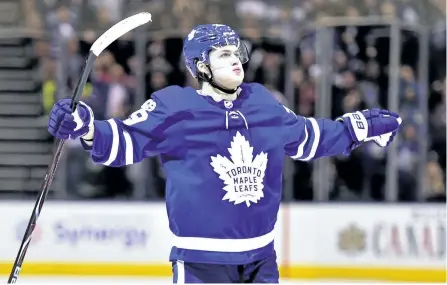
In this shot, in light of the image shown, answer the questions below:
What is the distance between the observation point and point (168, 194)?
258 cm

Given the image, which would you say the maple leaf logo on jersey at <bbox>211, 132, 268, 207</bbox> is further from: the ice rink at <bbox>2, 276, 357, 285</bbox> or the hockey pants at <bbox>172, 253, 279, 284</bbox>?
the ice rink at <bbox>2, 276, 357, 285</bbox>

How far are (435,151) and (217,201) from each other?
327 cm

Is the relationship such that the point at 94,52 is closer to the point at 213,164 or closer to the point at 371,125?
the point at 213,164

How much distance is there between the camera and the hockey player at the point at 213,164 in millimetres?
2510

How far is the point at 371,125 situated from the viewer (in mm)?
2781

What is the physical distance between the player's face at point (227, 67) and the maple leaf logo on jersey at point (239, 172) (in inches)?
5.5

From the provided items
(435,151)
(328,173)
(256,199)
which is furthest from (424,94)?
(256,199)

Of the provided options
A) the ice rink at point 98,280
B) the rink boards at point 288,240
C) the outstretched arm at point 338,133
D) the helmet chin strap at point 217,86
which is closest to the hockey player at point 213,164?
the helmet chin strap at point 217,86

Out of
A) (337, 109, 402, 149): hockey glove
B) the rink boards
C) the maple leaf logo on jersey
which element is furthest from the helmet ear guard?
the rink boards

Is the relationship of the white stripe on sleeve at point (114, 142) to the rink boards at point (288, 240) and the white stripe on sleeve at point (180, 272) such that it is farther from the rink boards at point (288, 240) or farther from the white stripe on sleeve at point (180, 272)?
the rink boards at point (288, 240)

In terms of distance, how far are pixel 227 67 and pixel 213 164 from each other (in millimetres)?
261

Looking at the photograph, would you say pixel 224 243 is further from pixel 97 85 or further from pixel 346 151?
pixel 97 85

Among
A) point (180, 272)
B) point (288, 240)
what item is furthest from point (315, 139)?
point (288, 240)

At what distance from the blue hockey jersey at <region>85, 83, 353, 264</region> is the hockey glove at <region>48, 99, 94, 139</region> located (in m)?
0.07
